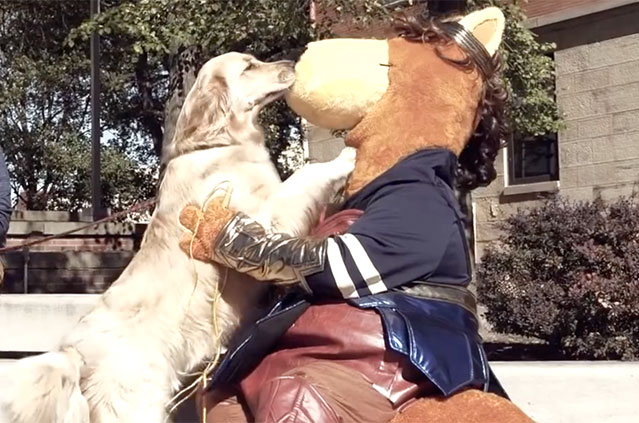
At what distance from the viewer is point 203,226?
10.8 ft

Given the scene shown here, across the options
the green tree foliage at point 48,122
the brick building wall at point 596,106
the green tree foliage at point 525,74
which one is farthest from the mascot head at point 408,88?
the green tree foliage at point 48,122

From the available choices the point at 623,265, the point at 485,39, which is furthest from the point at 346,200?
the point at 623,265

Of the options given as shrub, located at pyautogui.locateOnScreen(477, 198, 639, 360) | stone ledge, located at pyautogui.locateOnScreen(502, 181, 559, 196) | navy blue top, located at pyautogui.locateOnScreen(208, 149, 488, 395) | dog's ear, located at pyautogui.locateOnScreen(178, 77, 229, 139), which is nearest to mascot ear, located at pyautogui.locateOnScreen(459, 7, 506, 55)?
navy blue top, located at pyautogui.locateOnScreen(208, 149, 488, 395)

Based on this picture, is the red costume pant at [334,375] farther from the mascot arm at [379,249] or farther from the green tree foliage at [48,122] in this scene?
the green tree foliage at [48,122]

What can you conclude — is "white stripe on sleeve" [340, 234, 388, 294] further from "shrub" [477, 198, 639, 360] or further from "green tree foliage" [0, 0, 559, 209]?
"green tree foliage" [0, 0, 559, 209]

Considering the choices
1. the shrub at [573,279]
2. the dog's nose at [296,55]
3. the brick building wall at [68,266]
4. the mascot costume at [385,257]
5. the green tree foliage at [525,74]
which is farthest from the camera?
the brick building wall at [68,266]

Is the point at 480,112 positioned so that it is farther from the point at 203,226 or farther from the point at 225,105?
the point at 225,105

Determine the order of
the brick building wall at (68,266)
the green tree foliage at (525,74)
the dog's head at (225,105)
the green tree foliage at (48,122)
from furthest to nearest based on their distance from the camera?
1. the green tree foliage at (48,122)
2. the brick building wall at (68,266)
3. the green tree foliage at (525,74)
4. the dog's head at (225,105)

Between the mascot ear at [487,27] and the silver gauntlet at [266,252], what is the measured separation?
0.82 metres

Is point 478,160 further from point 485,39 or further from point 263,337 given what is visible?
point 263,337

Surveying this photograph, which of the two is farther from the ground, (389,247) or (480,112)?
(480,112)

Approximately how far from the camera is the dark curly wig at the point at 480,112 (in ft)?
9.59

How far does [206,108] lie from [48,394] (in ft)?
4.39

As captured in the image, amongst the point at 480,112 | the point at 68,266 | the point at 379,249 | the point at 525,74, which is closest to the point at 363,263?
the point at 379,249
